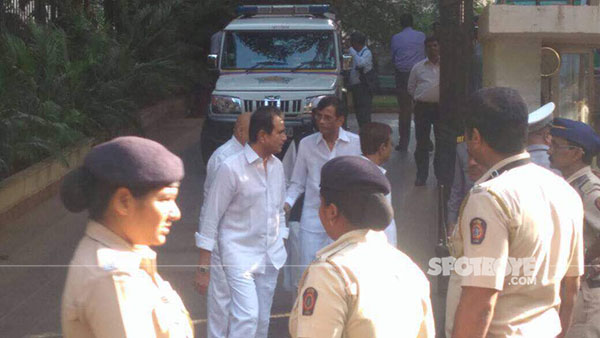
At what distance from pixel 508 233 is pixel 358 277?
68 cm

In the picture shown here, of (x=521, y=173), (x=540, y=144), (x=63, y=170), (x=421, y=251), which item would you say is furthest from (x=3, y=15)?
(x=521, y=173)

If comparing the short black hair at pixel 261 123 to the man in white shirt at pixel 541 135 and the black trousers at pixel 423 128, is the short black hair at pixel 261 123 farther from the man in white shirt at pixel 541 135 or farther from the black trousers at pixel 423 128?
the black trousers at pixel 423 128

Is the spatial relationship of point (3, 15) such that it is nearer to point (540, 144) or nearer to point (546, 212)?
point (540, 144)

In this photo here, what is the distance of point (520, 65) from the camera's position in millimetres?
7918

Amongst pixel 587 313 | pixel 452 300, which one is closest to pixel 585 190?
pixel 587 313

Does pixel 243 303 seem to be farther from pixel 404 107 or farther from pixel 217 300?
pixel 404 107

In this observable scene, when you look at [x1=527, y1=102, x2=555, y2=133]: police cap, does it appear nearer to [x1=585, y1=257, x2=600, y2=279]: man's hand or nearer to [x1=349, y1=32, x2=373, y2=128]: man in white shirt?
[x1=585, y1=257, x2=600, y2=279]: man's hand

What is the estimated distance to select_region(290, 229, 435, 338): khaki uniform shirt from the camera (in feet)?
9.39

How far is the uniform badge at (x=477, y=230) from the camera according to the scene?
3.31m

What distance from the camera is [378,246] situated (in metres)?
3.04

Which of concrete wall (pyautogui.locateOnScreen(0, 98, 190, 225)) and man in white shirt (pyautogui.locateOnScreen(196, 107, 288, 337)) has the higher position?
man in white shirt (pyautogui.locateOnScreen(196, 107, 288, 337))

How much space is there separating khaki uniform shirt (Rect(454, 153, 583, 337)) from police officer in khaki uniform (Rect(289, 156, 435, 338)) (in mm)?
304

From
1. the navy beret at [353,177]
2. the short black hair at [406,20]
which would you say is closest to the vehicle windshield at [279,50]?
the short black hair at [406,20]

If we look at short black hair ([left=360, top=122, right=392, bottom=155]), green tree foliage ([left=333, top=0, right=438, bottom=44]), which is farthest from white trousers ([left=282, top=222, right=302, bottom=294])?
green tree foliage ([left=333, top=0, right=438, bottom=44])
